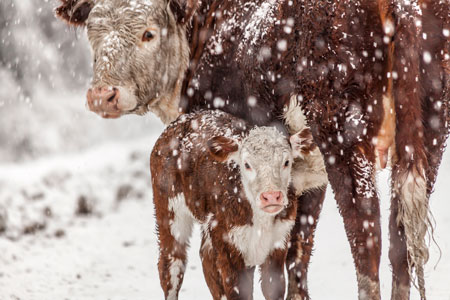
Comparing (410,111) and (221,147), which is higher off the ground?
(221,147)

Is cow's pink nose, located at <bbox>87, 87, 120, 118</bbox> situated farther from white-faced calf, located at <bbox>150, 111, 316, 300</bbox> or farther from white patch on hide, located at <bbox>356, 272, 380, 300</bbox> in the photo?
white patch on hide, located at <bbox>356, 272, 380, 300</bbox>

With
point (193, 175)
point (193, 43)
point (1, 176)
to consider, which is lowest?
point (193, 175)

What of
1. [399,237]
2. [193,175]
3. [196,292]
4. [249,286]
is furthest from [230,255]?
[196,292]

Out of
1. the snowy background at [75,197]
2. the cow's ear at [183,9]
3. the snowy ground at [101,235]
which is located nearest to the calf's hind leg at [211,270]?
the cow's ear at [183,9]

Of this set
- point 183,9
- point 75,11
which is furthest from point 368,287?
point 75,11

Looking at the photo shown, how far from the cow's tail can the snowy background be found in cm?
314

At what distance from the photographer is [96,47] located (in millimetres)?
5152

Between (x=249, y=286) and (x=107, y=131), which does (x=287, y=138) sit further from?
(x=107, y=131)

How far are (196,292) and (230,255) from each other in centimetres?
303

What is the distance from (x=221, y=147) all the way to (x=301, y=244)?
1.07m

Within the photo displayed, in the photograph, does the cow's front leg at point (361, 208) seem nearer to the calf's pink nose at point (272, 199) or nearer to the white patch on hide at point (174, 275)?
the calf's pink nose at point (272, 199)

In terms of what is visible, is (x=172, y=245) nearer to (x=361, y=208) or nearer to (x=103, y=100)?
(x=103, y=100)

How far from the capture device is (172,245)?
5.32 meters

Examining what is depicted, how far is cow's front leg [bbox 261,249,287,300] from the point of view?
486 cm
